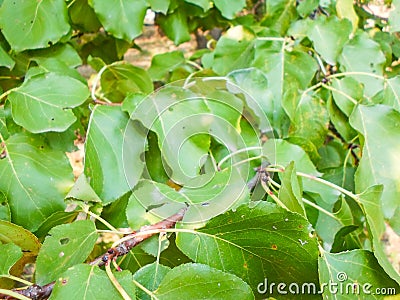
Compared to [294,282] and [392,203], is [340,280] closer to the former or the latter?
[294,282]

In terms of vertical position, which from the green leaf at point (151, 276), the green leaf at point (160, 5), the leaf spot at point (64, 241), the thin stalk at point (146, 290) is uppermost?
the green leaf at point (160, 5)

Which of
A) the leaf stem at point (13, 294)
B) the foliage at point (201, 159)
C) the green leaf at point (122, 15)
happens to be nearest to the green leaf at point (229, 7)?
the foliage at point (201, 159)

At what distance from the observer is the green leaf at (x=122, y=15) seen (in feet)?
2.67

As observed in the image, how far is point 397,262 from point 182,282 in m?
1.77

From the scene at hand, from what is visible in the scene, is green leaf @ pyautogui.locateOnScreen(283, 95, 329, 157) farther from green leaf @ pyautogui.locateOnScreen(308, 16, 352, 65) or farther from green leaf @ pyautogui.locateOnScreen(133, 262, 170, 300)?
green leaf @ pyautogui.locateOnScreen(133, 262, 170, 300)

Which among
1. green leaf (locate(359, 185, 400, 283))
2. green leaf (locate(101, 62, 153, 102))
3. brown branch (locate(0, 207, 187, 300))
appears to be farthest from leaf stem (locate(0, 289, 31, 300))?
green leaf (locate(101, 62, 153, 102))

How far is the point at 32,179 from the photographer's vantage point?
2.09 feet

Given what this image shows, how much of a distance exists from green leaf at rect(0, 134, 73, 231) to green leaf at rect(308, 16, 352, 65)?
0.49 m

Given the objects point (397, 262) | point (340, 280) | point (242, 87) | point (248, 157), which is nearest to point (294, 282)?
point (340, 280)

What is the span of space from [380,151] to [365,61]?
260 millimetres

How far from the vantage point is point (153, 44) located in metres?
4.53

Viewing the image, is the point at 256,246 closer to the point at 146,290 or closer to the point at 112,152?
the point at 146,290

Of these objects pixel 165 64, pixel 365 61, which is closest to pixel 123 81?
pixel 165 64

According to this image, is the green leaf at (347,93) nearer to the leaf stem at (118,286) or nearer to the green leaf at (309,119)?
the green leaf at (309,119)
